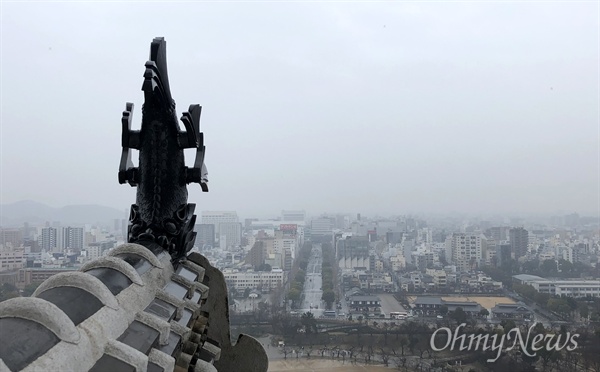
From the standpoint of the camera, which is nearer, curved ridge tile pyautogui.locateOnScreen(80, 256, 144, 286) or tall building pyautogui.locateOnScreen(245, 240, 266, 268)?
curved ridge tile pyautogui.locateOnScreen(80, 256, 144, 286)

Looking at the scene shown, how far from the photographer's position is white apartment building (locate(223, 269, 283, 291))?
1481 cm

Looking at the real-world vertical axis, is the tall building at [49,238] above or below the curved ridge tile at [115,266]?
below

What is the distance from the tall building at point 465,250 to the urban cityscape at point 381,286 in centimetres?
7

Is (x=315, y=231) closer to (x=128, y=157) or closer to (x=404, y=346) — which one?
(x=404, y=346)

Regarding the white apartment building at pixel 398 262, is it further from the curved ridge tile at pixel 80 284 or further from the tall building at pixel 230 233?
the curved ridge tile at pixel 80 284

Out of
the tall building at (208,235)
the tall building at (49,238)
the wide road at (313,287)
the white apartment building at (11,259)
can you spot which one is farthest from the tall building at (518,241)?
the white apartment building at (11,259)

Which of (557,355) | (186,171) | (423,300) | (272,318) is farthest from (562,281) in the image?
(186,171)

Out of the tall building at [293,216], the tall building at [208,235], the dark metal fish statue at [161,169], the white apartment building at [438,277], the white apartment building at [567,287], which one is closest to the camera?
the dark metal fish statue at [161,169]

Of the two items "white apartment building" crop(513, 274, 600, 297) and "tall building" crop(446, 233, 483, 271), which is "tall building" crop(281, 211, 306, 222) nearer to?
"tall building" crop(446, 233, 483, 271)

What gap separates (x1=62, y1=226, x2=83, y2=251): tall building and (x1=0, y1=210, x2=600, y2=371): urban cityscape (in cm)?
3

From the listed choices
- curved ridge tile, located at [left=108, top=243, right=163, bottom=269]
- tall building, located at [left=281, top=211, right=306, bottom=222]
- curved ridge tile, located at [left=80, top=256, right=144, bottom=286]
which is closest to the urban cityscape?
curved ridge tile, located at [left=108, top=243, right=163, bottom=269]

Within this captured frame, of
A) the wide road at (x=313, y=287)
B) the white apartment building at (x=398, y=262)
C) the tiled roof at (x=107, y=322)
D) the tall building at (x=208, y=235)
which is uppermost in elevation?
the tiled roof at (x=107, y=322)

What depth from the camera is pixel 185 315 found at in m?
1.34

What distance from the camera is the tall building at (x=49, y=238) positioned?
12677 millimetres
